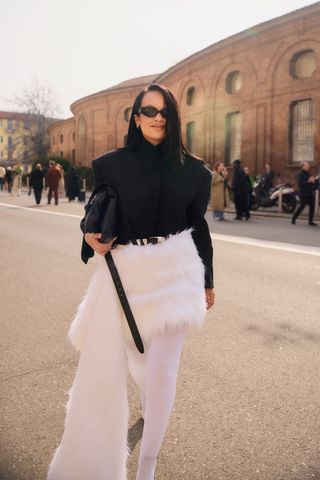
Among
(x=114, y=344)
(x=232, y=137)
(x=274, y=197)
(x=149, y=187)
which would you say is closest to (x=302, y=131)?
(x=232, y=137)

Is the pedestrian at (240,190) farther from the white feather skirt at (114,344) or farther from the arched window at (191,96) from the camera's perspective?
the arched window at (191,96)

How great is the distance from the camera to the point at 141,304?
2273mm

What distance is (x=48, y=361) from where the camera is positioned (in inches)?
155

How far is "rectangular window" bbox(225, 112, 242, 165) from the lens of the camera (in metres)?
27.7

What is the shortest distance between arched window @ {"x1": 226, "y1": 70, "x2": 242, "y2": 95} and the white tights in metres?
26.7

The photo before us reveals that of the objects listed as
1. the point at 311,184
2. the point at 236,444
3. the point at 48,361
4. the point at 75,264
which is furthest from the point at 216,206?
the point at 236,444

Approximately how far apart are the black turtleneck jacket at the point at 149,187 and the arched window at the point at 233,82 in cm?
2633

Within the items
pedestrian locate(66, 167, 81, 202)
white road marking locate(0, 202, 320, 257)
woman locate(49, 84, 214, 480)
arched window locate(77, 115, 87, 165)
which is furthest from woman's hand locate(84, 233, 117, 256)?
arched window locate(77, 115, 87, 165)

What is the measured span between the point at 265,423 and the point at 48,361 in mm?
1814

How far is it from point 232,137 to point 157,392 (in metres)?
27.0

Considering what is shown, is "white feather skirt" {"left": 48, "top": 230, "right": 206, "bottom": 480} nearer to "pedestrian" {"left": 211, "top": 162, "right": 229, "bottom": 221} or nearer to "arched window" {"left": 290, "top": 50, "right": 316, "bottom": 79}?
"pedestrian" {"left": 211, "top": 162, "right": 229, "bottom": 221}

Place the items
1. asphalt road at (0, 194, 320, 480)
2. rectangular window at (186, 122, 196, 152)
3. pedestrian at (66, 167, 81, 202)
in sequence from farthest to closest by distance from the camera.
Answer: rectangular window at (186, 122, 196, 152)
pedestrian at (66, 167, 81, 202)
asphalt road at (0, 194, 320, 480)

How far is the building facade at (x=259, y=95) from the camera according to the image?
23375 millimetres

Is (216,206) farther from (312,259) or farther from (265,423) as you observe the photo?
(265,423)
